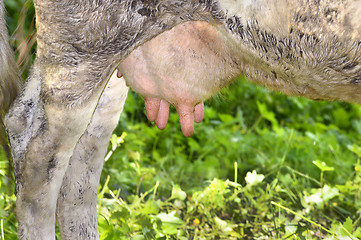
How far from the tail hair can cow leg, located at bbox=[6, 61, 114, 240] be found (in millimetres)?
40

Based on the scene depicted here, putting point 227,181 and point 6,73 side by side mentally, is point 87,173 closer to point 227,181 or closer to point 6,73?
point 6,73

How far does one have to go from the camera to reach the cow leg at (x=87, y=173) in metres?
2.56

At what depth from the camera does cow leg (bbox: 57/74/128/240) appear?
256cm

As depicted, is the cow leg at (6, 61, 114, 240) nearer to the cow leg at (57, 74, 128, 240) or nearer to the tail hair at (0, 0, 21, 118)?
the tail hair at (0, 0, 21, 118)

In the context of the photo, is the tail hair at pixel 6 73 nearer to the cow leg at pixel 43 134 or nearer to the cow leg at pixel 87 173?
the cow leg at pixel 43 134

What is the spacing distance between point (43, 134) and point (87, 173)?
0.45 m

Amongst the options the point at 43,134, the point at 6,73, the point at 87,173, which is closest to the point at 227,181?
the point at 87,173

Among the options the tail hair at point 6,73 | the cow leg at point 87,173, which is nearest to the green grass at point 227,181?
the cow leg at point 87,173

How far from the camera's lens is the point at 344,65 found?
6.88ft

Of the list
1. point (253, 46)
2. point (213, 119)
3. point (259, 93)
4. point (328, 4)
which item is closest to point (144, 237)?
point (253, 46)

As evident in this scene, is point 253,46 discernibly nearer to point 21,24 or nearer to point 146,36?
point 146,36

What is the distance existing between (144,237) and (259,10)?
122cm

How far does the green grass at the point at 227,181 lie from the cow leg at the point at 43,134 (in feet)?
0.92

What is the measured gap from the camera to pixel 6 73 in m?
2.30
